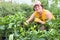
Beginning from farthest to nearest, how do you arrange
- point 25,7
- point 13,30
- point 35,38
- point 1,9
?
point 25,7, point 1,9, point 13,30, point 35,38

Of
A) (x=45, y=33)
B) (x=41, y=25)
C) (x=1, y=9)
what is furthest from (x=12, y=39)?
(x=1, y=9)

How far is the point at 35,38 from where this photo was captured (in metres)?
3.16

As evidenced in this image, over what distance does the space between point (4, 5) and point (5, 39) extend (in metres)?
3.50

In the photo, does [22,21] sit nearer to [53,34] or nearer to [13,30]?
[13,30]

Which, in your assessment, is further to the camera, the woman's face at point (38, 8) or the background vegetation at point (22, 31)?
the woman's face at point (38, 8)

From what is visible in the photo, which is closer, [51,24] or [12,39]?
[12,39]

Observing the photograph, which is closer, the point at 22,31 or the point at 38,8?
the point at 22,31

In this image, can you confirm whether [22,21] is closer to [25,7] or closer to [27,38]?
[27,38]

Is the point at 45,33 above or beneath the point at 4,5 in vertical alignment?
above

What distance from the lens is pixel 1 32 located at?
351 centimetres

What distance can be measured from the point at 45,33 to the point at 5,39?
66cm

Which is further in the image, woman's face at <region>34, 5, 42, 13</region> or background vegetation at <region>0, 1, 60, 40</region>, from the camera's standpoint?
woman's face at <region>34, 5, 42, 13</region>

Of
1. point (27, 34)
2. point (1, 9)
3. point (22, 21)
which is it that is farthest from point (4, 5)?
point (27, 34)

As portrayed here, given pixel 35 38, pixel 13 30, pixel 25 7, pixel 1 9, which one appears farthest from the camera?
pixel 25 7
